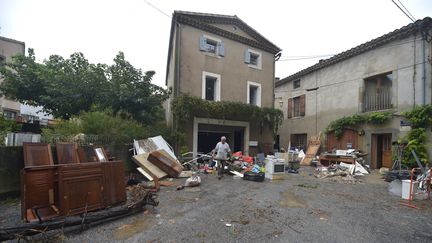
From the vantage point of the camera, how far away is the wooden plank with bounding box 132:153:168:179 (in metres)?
7.15

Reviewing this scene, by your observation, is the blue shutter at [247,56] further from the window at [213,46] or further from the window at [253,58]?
the window at [213,46]

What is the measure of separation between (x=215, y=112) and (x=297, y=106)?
28.2 ft

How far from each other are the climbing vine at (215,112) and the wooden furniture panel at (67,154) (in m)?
4.79

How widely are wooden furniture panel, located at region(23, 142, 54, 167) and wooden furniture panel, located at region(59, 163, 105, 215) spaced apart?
4.67 feet

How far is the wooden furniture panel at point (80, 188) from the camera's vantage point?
3627 mm

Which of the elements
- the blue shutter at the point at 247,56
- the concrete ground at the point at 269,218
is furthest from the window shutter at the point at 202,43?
the concrete ground at the point at 269,218

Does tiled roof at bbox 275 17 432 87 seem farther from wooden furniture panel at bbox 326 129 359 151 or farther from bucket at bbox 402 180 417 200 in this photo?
bucket at bbox 402 180 417 200

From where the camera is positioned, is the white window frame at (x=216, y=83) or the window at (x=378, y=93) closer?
the window at (x=378, y=93)

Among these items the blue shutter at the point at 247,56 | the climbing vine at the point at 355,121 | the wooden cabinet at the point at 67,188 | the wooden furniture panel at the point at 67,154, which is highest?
the blue shutter at the point at 247,56

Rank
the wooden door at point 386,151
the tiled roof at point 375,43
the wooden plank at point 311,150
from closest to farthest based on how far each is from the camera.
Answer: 1. the tiled roof at point 375,43
2. the wooden door at point 386,151
3. the wooden plank at point 311,150

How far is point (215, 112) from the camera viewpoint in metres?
10.5

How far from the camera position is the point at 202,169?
9.06 metres

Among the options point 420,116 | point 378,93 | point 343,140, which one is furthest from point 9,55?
point 420,116

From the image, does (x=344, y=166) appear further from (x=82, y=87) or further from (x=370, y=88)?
(x=82, y=87)
